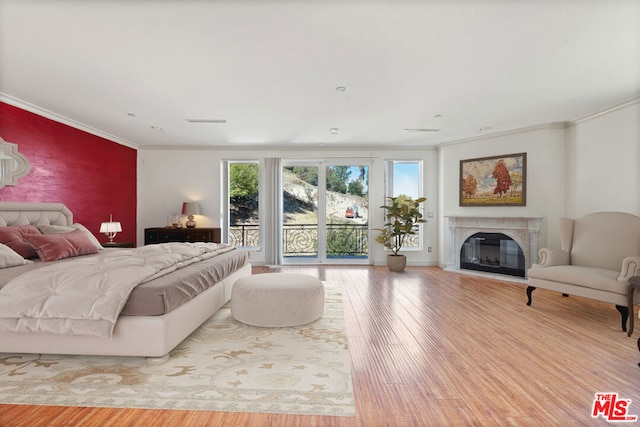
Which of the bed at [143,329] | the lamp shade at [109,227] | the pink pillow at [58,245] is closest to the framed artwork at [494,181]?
the bed at [143,329]

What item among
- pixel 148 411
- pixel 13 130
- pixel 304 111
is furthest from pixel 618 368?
pixel 13 130

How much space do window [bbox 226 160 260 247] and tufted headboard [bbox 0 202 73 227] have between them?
292 centimetres

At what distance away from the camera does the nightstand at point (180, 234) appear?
20.1ft

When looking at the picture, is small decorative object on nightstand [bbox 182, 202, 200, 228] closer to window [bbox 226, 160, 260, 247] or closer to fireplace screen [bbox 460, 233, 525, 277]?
window [bbox 226, 160, 260, 247]

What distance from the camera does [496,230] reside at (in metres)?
5.56

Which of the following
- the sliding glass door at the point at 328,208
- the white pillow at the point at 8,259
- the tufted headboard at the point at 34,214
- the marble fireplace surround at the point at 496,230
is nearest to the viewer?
the white pillow at the point at 8,259

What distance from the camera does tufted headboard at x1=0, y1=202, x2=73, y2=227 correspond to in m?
3.68

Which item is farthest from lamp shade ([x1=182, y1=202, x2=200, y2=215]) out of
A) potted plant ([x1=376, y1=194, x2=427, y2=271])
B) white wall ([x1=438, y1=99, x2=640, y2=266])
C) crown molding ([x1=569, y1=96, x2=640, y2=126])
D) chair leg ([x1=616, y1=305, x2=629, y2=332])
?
crown molding ([x1=569, y1=96, x2=640, y2=126])

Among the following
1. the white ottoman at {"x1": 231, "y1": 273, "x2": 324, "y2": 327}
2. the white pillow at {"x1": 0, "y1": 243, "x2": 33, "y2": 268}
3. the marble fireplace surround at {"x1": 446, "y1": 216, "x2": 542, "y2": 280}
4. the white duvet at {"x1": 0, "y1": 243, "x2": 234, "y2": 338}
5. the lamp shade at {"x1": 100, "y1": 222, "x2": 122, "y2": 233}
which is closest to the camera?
the white duvet at {"x1": 0, "y1": 243, "x2": 234, "y2": 338}

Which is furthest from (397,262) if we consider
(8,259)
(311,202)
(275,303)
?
(8,259)

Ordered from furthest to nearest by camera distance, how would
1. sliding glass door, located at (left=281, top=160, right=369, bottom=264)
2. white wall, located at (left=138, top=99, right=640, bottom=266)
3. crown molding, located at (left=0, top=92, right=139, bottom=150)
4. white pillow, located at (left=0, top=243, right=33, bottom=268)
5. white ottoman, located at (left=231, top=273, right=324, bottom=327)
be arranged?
1. sliding glass door, located at (left=281, top=160, right=369, bottom=264)
2. white wall, located at (left=138, top=99, right=640, bottom=266)
3. crown molding, located at (left=0, top=92, right=139, bottom=150)
4. white ottoman, located at (left=231, top=273, right=324, bottom=327)
5. white pillow, located at (left=0, top=243, right=33, bottom=268)

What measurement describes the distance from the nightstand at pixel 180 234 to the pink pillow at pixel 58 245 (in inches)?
96.3

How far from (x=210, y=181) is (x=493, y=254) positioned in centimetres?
589

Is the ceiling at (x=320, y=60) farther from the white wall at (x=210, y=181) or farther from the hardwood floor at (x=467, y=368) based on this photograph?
the hardwood floor at (x=467, y=368)
